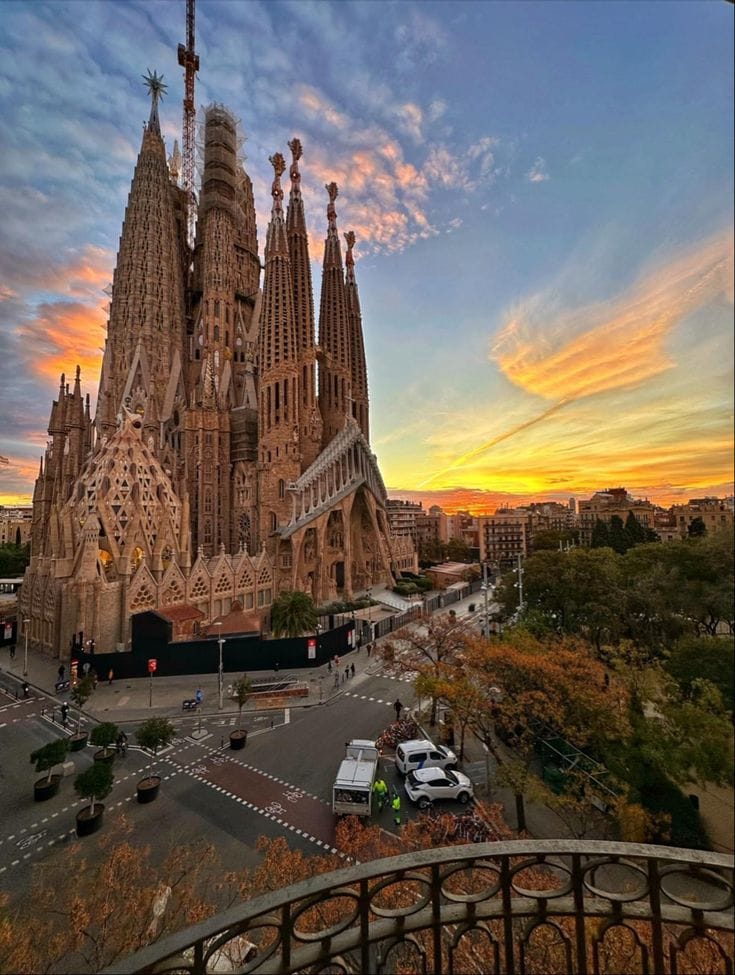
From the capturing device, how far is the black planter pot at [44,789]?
937 centimetres

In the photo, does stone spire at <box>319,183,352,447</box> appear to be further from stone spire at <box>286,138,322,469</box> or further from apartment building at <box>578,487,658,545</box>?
apartment building at <box>578,487,658,545</box>

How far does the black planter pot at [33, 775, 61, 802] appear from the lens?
9367 millimetres

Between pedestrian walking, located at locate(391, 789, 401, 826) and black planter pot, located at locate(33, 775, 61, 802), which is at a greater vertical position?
black planter pot, located at locate(33, 775, 61, 802)

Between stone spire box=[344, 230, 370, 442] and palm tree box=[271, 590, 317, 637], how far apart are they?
80.0 feet

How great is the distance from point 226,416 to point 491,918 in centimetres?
3595

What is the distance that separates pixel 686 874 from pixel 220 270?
44296mm

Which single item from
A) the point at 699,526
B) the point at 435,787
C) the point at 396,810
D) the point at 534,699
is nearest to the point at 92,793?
the point at 396,810

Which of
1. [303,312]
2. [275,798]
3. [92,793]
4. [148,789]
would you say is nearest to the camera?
[92,793]

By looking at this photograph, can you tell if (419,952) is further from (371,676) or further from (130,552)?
(130,552)

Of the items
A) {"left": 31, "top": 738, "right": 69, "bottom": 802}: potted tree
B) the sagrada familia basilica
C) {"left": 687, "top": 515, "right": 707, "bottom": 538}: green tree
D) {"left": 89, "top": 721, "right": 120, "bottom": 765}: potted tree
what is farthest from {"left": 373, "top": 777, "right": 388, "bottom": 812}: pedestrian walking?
the sagrada familia basilica

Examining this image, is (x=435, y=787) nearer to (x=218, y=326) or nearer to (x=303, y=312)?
(x=303, y=312)

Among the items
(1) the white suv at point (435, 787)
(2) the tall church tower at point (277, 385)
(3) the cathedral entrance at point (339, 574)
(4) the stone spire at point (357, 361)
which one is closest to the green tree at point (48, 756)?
(1) the white suv at point (435, 787)

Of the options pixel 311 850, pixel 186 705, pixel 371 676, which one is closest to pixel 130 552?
pixel 186 705

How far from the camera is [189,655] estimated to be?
1886 cm
